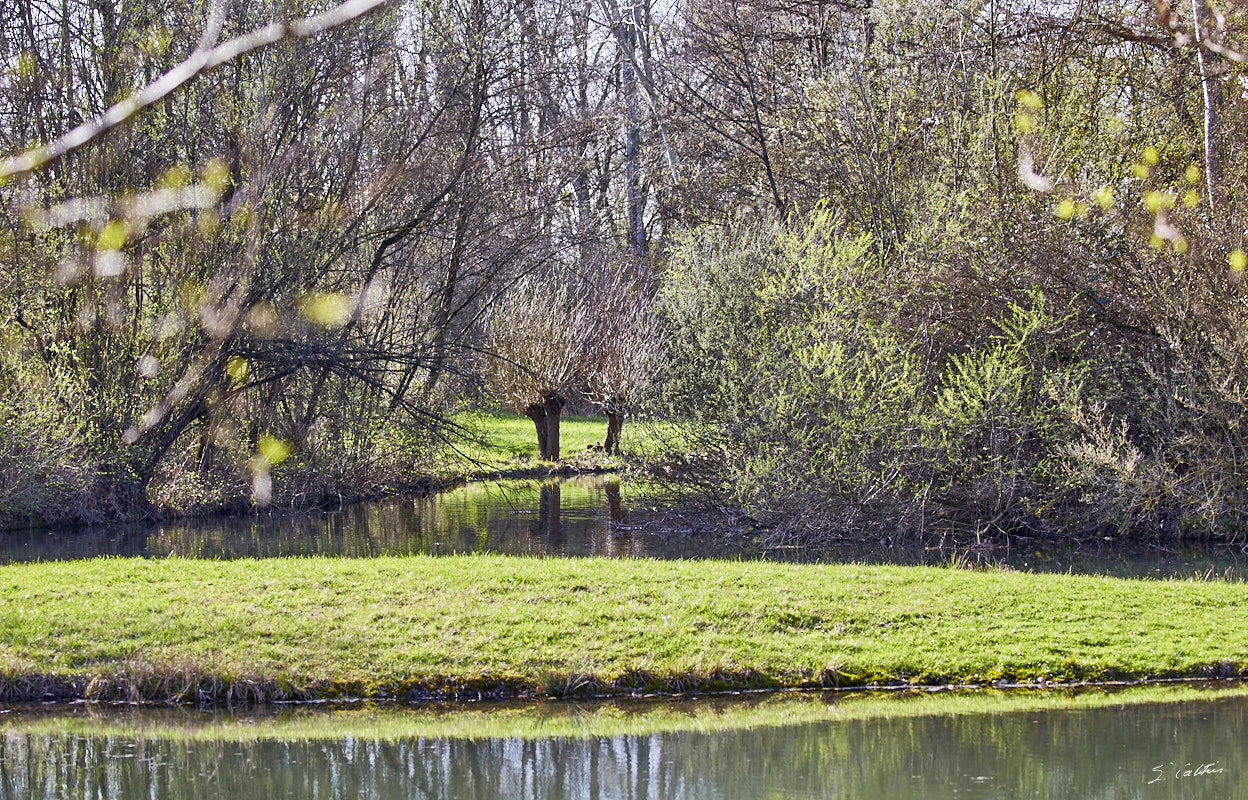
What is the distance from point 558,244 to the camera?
2645cm

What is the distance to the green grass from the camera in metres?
7.93

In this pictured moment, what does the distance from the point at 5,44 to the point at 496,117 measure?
9014mm

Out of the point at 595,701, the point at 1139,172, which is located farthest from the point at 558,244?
the point at 595,701

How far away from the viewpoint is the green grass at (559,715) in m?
7.93

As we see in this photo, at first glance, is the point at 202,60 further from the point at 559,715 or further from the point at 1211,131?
the point at 1211,131

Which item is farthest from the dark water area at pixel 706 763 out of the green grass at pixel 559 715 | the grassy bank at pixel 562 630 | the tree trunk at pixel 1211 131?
A: the tree trunk at pixel 1211 131

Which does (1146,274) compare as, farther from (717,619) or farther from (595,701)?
(595,701)

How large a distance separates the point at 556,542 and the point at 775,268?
17.3 feet

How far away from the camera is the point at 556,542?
16.6 meters

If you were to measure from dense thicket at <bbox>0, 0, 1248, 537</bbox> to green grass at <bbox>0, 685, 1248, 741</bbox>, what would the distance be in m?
6.83

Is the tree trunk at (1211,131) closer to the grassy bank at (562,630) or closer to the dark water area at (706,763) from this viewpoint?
the grassy bank at (562,630)

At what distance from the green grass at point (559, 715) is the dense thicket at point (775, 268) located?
6835 millimetres

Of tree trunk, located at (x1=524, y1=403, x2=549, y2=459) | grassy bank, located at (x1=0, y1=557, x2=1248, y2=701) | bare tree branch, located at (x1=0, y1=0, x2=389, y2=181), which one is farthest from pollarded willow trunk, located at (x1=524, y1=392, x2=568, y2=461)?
bare tree branch, located at (x1=0, y1=0, x2=389, y2=181)

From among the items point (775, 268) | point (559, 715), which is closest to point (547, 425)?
point (775, 268)
